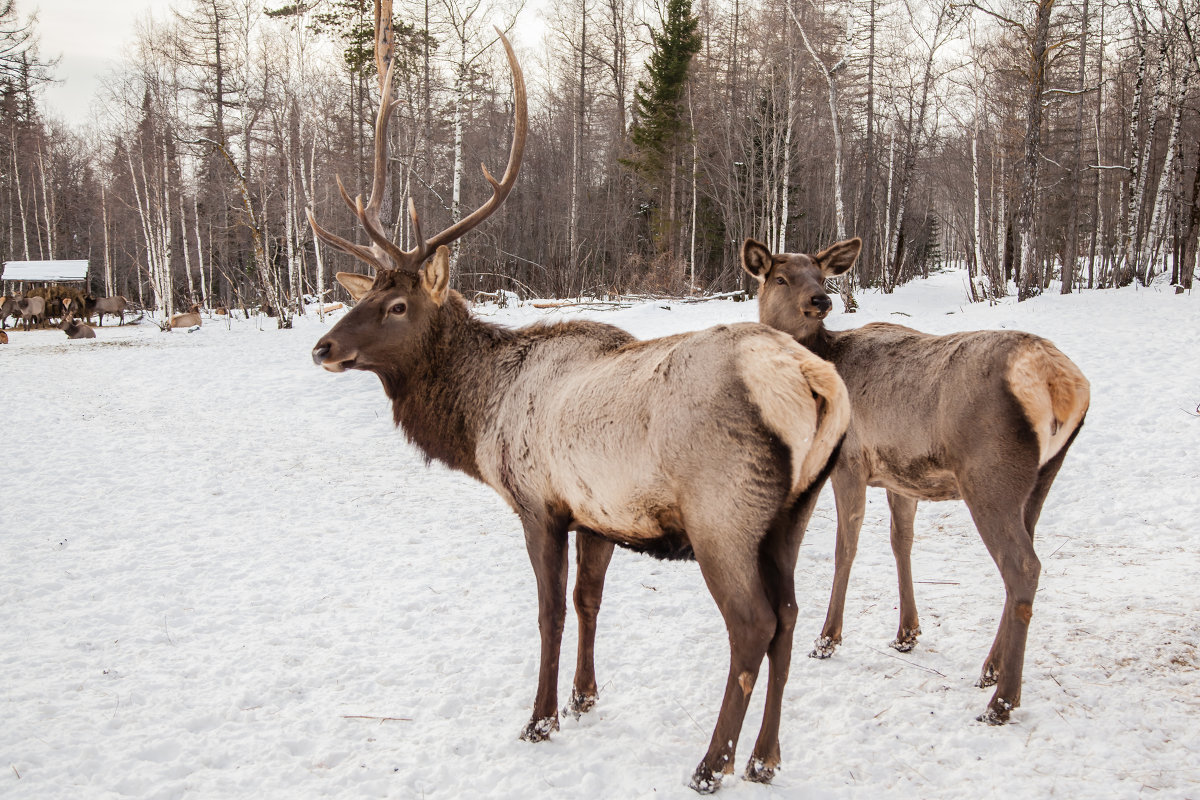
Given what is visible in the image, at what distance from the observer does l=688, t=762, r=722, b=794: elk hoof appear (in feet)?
9.37

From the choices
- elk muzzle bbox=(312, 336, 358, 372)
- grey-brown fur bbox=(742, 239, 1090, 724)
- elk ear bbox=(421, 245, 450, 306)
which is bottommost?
grey-brown fur bbox=(742, 239, 1090, 724)

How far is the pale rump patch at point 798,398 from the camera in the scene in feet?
8.75

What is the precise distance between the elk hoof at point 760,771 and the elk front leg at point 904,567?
1540 millimetres

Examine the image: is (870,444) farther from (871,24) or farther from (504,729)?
(871,24)

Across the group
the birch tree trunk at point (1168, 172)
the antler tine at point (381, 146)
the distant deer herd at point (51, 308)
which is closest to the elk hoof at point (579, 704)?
the antler tine at point (381, 146)

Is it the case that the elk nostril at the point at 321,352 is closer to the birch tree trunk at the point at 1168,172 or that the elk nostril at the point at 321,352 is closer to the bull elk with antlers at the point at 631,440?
the bull elk with antlers at the point at 631,440

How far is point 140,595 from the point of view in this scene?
480 centimetres

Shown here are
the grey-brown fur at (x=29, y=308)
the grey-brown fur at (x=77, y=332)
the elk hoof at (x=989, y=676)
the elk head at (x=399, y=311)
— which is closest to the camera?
the elk hoof at (x=989, y=676)

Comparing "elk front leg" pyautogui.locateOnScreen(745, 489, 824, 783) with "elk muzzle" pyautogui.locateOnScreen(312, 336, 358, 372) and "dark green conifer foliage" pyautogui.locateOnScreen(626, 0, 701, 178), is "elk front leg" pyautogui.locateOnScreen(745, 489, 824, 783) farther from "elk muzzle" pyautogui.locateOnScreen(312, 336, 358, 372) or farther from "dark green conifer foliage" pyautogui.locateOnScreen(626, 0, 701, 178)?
"dark green conifer foliage" pyautogui.locateOnScreen(626, 0, 701, 178)

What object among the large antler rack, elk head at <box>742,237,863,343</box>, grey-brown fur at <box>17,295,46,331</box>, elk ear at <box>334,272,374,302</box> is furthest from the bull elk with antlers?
grey-brown fur at <box>17,295,46,331</box>

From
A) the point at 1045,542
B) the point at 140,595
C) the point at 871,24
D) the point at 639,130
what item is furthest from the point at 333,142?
the point at 1045,542

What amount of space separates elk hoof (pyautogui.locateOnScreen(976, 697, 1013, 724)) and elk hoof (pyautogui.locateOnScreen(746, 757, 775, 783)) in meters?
1.15

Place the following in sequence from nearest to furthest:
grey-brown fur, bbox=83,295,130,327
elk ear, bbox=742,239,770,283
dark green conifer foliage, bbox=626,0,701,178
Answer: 1. elk ear, bbox=742,239,770,283
2. grey-brown fur, bbox=83,295,130,327
3. dark green conifer foliage, bbox=626,0,701,178

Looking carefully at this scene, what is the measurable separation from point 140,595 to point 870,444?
4898 mm
